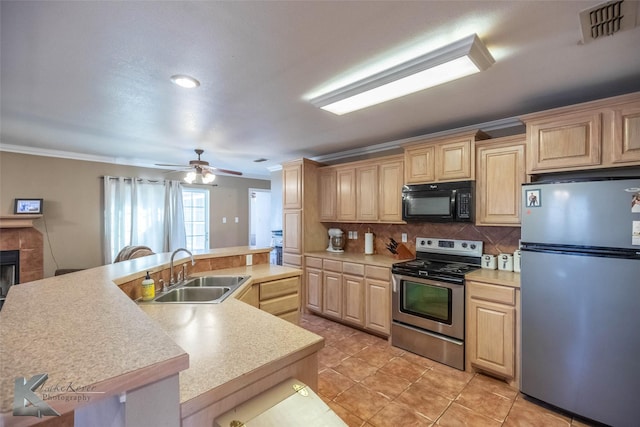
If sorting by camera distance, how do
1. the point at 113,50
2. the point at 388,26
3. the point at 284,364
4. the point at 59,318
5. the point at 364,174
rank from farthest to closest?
the point at 364,174 < the point at 113,50 < the point at 388,26 < the point at 284,364 < the point at 59,318

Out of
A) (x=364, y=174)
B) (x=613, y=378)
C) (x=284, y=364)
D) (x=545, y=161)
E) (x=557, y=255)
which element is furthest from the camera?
(x=364, y=174)

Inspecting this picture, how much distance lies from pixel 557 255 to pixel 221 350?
2312mm

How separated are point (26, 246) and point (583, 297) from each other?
6298 millimetres

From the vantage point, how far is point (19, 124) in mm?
3102

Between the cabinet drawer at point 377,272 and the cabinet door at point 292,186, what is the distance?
4.74 feet

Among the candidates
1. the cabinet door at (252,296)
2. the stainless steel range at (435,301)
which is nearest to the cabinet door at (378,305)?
the stainless steel range at (435,301)

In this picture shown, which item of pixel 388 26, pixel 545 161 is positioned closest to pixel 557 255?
pixel 545 161

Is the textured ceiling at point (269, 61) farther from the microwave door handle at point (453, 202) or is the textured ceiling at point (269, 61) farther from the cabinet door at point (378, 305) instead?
the cabinet door at point (378, 305)

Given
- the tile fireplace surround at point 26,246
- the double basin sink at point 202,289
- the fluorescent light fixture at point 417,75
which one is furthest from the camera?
the tile fireplace surround at point 26,246

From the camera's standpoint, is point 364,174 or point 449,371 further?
point 364,174

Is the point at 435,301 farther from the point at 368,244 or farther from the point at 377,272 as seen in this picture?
the point at 368,244

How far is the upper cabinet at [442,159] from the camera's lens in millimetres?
2887

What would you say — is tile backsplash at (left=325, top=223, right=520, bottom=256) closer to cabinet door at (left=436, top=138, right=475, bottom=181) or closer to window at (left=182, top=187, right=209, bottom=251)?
cabinet door at (left=436, top=138, right=475, bottom=181)

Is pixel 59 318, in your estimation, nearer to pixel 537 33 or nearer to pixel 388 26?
pixel 388 26
